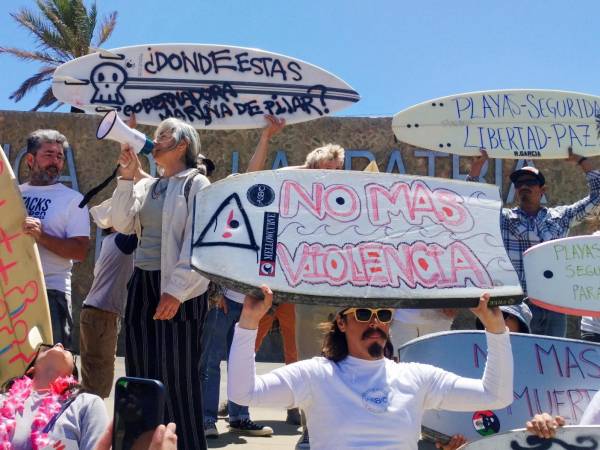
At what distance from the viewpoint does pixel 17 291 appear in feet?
11.8

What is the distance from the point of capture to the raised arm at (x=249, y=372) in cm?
248

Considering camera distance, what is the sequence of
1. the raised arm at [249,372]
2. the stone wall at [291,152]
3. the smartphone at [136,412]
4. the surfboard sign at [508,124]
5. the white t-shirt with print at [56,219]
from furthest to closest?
the stone wall at [291,152], the surfboard sign at [508,124], the white t-shirt with print at [56,219], the raised arm at [249,372], the smartphone at [136,412]

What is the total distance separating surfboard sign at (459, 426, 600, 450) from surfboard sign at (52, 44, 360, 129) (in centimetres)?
263

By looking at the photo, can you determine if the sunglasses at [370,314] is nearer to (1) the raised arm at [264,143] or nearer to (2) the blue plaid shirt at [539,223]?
(1) the raised arm at [264,143]

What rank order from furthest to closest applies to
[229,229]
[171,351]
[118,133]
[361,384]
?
[118,133] → [171,351] → [229,229] → [361,384]

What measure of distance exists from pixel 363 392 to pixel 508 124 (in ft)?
10.6

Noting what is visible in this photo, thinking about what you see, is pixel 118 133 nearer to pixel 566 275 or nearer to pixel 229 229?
pixel 229 229

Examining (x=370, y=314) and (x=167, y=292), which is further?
(x=167, y=292)

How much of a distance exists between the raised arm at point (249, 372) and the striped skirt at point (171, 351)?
0.99m

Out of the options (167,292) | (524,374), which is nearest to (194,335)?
(167,292)

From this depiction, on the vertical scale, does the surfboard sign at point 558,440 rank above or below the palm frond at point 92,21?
below

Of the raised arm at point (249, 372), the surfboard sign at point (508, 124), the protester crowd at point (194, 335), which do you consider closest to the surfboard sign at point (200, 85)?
the protester crowd at point (194, 335)

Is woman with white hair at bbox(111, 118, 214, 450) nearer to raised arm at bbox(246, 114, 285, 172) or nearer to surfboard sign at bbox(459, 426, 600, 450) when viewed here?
raised arm at bbox(246, 114, 285, 172)

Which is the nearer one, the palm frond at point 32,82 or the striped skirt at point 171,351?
the striped skirt at point 171,351
